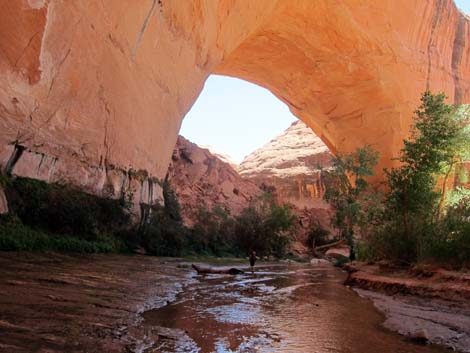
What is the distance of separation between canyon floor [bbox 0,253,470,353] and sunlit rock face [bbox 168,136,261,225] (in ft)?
70.4

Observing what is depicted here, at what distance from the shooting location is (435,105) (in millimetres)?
10328

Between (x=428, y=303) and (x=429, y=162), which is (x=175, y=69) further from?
(x=428, y=303)

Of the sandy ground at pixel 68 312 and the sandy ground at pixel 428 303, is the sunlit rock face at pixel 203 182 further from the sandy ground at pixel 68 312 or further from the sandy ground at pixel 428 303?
the sandy ground at pixel 68 312

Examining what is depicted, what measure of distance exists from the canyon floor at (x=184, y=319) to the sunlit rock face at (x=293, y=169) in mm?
29543

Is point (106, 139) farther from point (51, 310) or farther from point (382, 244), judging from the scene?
point (51, 310)

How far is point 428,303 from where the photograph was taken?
15.7 feet

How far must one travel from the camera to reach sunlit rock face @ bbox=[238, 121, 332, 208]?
1526 inches

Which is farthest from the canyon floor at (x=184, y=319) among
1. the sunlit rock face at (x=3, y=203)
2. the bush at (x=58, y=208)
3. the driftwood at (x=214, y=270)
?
the bush at (x=58, y=208)

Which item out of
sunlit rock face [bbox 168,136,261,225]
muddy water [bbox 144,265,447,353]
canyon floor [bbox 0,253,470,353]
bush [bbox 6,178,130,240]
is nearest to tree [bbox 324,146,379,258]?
sunlit rock face [bbox 168,136,261,225]

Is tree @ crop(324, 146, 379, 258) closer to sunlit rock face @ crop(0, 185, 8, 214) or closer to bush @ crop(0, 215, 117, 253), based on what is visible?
bush @ crop(0, 215, 117, 253)

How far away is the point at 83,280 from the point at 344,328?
3078mm

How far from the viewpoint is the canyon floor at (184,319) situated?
2168 mm

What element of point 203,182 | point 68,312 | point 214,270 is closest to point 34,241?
point 214,270

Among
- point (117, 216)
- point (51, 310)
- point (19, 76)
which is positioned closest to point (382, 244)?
point (51, 310)
